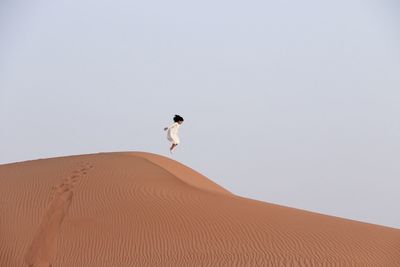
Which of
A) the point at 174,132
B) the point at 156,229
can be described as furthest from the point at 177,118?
the point at 156,229

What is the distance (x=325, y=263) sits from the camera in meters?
6.87

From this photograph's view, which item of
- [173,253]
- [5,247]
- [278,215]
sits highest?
[278,215]

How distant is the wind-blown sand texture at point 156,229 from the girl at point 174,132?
5.15 metres

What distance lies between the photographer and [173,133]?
17047 millimetres

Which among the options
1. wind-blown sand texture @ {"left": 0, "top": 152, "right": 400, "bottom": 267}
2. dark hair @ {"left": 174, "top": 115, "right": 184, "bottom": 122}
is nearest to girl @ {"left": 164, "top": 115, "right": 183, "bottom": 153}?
dark hair @ {"left": 174, "top": 115, "right": 184, "bottom": 122}

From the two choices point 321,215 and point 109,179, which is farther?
point 109,179

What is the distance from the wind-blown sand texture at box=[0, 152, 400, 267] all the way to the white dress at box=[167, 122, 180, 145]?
202 inches

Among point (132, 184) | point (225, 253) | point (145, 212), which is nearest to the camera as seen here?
point (225, 253)

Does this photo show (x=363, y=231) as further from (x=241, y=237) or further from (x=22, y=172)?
(x=22, y=172)

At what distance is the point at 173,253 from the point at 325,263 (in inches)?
80.3

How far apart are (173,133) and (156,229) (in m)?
8.60

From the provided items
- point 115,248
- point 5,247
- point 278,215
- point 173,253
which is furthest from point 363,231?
point 5,247

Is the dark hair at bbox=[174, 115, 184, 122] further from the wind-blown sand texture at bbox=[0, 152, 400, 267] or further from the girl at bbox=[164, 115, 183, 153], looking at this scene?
the wind-blown sand texture at bbox=[0, 152, 400, 267]

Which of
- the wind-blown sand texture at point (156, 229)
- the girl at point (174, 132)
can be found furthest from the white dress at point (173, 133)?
the wind-blown sand texture at point (156, 229)
